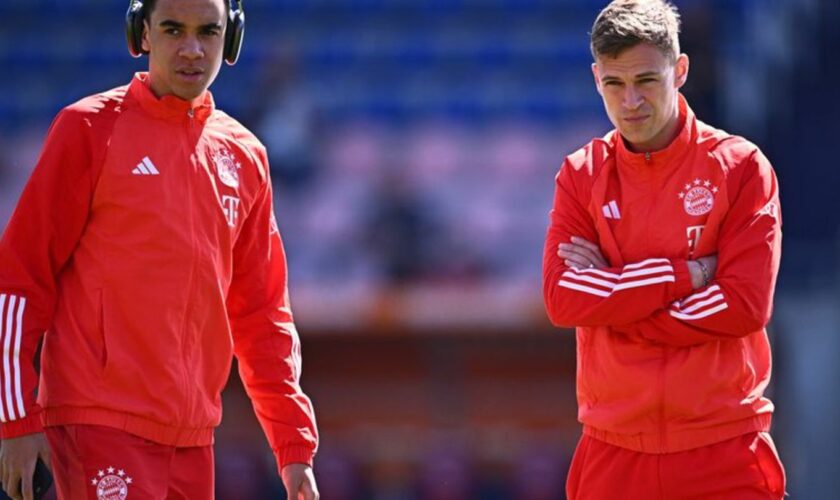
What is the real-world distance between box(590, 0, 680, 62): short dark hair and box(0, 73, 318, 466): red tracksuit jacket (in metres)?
0.98

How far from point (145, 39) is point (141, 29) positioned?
0.10ft

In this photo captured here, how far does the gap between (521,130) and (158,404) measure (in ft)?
21.3

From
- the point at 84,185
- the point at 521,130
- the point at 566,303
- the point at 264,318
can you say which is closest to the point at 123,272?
the point at 84,185

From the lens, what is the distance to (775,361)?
8656 millimetres

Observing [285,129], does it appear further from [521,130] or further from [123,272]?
[123,272]

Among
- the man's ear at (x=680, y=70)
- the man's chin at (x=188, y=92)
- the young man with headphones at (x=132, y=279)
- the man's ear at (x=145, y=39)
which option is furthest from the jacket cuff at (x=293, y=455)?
the man's ear at (x=680, y=70)

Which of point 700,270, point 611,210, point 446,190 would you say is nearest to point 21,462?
point 611,210

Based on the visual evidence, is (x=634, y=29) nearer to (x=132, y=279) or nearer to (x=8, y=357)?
(x=132, y=279)

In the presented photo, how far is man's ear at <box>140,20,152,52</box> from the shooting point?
386cm

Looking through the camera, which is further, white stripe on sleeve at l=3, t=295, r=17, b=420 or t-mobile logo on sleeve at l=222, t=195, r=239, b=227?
t-mobile logo on sleeve at l=222, t=195, r=239, b=227

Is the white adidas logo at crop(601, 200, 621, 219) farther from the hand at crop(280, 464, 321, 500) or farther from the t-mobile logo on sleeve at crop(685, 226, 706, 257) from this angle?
the hand at crop(280, 464, 321, 500)

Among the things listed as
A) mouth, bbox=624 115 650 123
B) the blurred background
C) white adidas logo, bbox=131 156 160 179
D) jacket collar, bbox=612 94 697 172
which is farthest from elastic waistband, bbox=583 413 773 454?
the blurred background

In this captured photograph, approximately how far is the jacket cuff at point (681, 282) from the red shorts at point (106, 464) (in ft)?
4.18

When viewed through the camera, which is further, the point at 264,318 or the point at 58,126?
the point at 264,318
